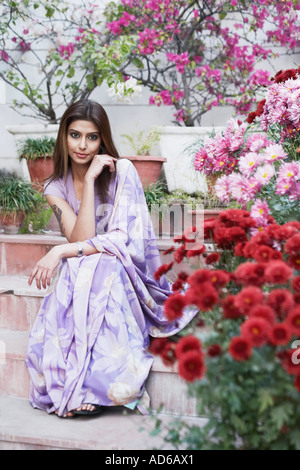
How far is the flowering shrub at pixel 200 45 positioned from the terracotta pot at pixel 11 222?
1.54m

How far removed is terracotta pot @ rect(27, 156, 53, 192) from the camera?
13.1ft

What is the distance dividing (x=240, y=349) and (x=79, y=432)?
1006 millimetres

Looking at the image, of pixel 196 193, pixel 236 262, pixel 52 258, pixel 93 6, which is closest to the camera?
pixel 236 262

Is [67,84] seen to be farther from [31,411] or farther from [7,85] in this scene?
[31,411]

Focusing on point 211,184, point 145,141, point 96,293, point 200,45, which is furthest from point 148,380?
point 200,45

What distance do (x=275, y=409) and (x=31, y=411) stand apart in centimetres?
126

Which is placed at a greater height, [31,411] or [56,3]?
[56,3]

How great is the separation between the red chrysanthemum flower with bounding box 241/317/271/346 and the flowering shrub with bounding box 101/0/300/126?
11.2 feet

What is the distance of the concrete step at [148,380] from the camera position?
7.16 ft

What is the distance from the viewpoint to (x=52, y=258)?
2.15 metres

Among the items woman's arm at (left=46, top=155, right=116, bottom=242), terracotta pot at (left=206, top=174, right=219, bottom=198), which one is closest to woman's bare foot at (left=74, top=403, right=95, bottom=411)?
woman's arm at (left=46, top=155, right=116, bottom=242)

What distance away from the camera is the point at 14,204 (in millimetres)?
3484

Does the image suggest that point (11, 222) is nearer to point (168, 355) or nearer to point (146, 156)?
point (146, 156)

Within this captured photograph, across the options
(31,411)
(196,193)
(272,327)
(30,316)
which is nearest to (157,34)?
(196,193)
